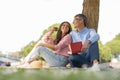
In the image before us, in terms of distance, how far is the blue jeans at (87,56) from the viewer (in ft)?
20.7

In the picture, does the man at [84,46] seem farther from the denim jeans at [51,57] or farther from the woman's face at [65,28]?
the denim jeans at [51,57]

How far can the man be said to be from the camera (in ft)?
20.8

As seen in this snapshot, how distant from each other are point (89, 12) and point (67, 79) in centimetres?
826

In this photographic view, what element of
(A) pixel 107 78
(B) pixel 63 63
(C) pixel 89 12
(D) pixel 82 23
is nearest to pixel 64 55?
(B) pixel 63 63

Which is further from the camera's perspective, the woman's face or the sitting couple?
the woman's face

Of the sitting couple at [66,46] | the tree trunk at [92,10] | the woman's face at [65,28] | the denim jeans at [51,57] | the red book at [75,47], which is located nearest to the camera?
the red book at [75,47]

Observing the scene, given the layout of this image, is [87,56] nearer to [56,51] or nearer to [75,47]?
[75,47]

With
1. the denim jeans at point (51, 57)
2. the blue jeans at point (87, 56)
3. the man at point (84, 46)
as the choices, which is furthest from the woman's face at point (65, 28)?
the blue jeans at point (87, 56)

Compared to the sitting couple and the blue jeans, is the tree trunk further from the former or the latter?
the blue jeans

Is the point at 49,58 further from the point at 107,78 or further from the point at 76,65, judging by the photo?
the point at 107,78

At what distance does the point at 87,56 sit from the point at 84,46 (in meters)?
0.19

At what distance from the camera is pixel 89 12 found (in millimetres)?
9523

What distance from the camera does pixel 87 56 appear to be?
6453mm

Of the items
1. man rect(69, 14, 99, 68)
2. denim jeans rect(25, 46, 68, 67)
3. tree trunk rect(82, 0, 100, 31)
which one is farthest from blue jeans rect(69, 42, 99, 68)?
tree trunk rect(82, 0, 100, 31)
